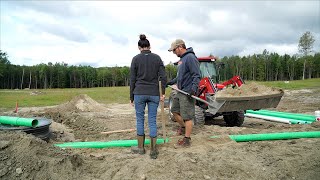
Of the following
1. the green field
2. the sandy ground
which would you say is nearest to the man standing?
the sandy ground

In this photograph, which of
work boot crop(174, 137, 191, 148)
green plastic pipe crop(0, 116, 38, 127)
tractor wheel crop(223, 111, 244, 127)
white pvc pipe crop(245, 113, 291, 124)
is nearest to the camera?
work boot crop(174, 137, 191, 148)

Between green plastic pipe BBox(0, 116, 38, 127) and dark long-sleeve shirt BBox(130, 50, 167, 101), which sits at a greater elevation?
dark long-sleeve shirt BBox(130, 50, 167, 101)

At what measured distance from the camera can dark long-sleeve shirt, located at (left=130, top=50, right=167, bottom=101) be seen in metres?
5.45

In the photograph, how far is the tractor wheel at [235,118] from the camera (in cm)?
1064

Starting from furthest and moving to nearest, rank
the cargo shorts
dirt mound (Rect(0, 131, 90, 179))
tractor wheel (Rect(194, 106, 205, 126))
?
1. tractor wheel (Rect(194, 106, 205, 126))
2. the cargo shorts
3. dirt mound (Rect(0, 131, 90, 179))

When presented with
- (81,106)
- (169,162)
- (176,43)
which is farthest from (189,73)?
(81,106)

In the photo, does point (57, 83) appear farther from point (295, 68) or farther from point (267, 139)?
point (267, 139)

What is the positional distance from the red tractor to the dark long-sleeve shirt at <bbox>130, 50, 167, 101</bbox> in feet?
7.29

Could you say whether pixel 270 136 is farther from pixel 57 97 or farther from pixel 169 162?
pixel 57 97

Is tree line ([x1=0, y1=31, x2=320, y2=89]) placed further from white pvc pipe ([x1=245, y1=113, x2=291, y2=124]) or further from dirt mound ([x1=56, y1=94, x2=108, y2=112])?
white pvc pipe ([x1=245, y1=113, x2=291, y2=124])

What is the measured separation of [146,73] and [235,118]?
622cm

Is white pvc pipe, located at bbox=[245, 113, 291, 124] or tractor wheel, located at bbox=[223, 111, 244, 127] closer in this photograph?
tractor wheel, located at bbox=[223, 111, 244, 127]

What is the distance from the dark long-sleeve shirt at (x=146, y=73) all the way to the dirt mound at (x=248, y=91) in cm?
362

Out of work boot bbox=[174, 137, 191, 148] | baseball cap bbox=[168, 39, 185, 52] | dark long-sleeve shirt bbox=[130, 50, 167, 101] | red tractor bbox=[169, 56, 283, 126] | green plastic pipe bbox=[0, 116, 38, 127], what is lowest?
work boot bbox=[174, 137, 191, 148]
